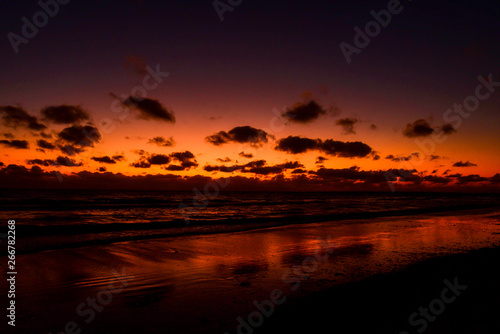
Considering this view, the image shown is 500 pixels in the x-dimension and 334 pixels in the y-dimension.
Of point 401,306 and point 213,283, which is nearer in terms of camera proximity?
point 401,306

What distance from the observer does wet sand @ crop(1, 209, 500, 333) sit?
6.08 meters

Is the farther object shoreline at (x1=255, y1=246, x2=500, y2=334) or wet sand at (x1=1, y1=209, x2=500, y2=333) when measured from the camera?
wet sand at (x1=1, y1=209, x2=500, y2=333)

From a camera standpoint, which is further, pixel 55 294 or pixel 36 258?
pixel 36 258

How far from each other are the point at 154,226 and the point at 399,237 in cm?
1654

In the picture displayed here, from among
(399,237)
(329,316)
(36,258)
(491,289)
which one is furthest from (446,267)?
(36,258)

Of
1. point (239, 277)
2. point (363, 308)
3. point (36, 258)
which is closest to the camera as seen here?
point (363, 308)

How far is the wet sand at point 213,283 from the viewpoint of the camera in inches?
239

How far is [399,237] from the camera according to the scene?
1672 cm

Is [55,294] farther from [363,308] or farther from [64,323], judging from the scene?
[363,308]

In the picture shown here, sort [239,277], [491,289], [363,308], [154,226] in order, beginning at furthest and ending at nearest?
[154,226], [239,277], [491,289], [363,308]

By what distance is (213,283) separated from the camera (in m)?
8.43

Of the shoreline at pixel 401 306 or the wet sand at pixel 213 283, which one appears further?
the wet sand at pixel 213 283

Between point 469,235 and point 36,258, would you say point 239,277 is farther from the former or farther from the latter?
point 469,235

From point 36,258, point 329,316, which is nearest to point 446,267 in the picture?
point 329,316
